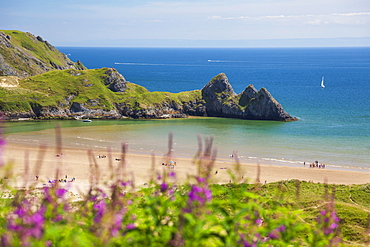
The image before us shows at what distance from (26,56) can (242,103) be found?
270 feet

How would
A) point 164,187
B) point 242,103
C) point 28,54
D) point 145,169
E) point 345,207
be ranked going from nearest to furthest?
point 164,187 → point 345,207 → point 145,169 → point 242,103 → point 28,54

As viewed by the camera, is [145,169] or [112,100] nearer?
[145,169]

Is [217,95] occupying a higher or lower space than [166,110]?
higher

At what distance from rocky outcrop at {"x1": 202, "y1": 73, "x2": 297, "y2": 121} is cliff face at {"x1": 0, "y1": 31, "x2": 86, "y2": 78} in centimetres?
6202

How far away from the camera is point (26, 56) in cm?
13925

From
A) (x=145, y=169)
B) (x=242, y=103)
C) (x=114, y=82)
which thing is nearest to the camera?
(x=145, y=169)

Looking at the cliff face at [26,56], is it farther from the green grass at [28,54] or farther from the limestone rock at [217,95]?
the limestone rock at [217,95]

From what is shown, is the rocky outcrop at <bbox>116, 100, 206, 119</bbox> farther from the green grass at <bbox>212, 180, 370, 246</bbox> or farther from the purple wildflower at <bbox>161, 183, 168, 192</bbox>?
the purple wildflower at <bbox>161, 183, 168, 192</bbox>

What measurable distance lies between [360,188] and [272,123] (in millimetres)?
57444

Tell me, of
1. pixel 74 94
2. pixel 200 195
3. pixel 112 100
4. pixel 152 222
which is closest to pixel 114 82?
pixel 112 100

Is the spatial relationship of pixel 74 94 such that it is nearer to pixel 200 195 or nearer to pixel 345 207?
pixel 345 207

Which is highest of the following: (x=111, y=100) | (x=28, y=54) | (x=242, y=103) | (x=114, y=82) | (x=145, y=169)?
(x=28, y=54)

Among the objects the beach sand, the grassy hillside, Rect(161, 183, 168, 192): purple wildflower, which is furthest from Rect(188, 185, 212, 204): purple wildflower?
the grassy hillside

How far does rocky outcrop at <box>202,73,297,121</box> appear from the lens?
9281 centimetres
